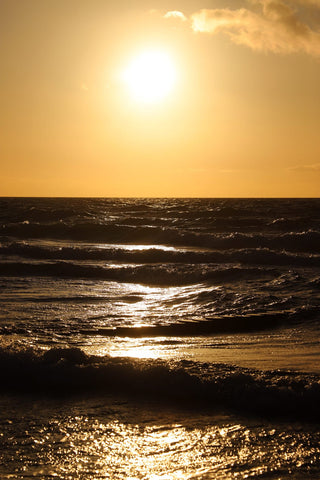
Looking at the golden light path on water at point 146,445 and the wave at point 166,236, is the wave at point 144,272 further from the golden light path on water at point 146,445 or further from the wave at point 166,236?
the golden light path on water at point 146,445

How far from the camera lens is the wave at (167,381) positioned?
213 inches

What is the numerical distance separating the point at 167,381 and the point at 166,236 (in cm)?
2598

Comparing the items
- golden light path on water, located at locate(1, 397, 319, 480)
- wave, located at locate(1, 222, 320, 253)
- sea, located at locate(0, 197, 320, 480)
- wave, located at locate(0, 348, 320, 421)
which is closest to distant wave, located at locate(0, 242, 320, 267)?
wave, located at locate(1, 222, 320, 253)

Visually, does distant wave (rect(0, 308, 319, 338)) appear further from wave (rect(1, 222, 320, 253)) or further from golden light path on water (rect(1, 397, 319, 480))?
wave (rect(1, 222, 320, 253))

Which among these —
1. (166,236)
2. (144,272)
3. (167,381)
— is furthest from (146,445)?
(166,236)

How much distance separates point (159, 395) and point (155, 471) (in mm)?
1740

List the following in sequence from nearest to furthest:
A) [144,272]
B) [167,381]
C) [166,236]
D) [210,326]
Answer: [167,381], [210,326], [144,272], [166,236]

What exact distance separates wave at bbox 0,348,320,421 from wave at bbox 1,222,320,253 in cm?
2019

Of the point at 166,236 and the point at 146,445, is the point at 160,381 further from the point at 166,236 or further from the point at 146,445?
the point at 166,236

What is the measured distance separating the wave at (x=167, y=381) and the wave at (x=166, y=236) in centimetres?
2019

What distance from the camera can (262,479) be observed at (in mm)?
3914

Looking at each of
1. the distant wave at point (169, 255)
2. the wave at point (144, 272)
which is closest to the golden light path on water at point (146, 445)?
the wave at point (144, 272)

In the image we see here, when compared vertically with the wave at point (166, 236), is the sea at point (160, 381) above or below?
below

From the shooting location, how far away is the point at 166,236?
31.8 m
